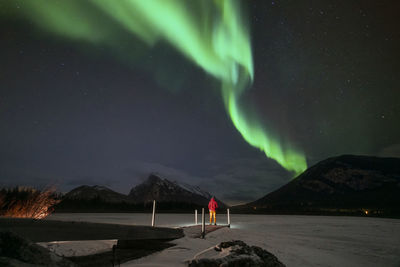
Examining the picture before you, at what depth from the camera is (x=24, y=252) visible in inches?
96.6

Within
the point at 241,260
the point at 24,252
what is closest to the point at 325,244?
the point at 241,260

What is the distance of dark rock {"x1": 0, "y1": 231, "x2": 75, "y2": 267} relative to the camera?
2365 mm

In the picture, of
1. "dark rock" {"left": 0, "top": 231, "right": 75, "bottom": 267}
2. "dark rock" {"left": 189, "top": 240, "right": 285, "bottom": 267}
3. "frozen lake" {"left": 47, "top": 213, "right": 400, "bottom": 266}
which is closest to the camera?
"dark rock" {"left": 0, "top": 231, "right": 75, "bottom": 267}

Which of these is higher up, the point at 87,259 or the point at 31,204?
the point at 31,204

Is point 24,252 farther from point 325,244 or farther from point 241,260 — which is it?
point 325,244

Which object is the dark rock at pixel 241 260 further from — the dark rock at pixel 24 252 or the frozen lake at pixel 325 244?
the dark rock at pixel 24 252

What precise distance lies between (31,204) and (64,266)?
24.1ft

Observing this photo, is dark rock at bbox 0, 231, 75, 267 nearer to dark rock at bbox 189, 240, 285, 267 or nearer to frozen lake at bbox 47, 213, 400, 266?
dark rock at bbox 189, 240, 285, 267

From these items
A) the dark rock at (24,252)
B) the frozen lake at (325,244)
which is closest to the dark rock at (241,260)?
the frozen lake at (325,244)

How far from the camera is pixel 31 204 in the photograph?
8.51 meters

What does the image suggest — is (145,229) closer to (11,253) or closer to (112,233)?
(112,233)

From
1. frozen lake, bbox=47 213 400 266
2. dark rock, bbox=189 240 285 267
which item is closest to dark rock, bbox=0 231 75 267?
dark rock, bbox=189 240 285 267

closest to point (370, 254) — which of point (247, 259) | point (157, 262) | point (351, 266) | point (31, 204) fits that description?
point (351, 266)

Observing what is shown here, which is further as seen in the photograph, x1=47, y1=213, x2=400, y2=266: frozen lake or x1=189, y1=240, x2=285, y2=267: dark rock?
x1=47, y1=213, x2=400, y2=266: frozen lake
